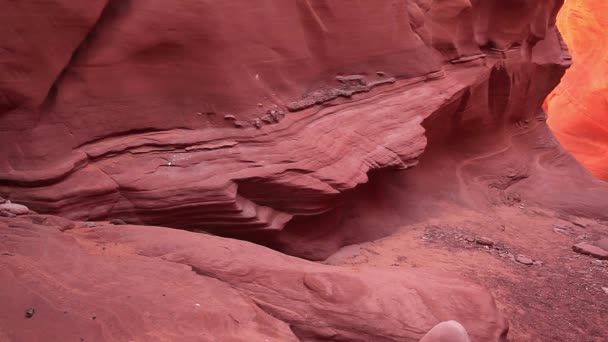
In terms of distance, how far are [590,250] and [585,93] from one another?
7016 mm

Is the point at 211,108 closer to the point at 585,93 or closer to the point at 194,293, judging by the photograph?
the point at 194,293

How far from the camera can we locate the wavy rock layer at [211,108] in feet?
12.6

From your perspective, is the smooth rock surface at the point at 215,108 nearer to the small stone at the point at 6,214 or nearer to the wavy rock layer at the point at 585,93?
the small stone at the point at 6,214

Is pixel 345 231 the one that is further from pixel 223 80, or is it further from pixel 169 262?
pixel 169 262

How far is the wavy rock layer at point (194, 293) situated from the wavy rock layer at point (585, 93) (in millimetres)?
9022

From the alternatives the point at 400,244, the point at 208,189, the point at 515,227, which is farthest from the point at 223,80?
the point at 515,227

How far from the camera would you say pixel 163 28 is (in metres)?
4.26

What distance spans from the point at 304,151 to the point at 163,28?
4.38ft

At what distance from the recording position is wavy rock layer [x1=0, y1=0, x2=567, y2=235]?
384 centimetres

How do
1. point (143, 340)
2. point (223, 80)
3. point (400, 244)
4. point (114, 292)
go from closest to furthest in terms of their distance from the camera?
point (143, 340)
point (114, 292)
point (223, 80)
point (400, 244)

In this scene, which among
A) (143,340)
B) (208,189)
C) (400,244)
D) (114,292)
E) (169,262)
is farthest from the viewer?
(400,244)

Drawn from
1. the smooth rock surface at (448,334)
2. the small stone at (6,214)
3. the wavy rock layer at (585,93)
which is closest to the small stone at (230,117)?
the small stone at (6,214)

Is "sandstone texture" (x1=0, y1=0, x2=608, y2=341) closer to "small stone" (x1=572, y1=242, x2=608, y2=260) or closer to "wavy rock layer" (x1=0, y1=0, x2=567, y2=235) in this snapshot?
"wavy rock layer" (x1=0, y1=0, x2=567, y2=235)

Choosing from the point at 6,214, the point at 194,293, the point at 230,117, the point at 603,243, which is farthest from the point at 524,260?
the point at 6,214
